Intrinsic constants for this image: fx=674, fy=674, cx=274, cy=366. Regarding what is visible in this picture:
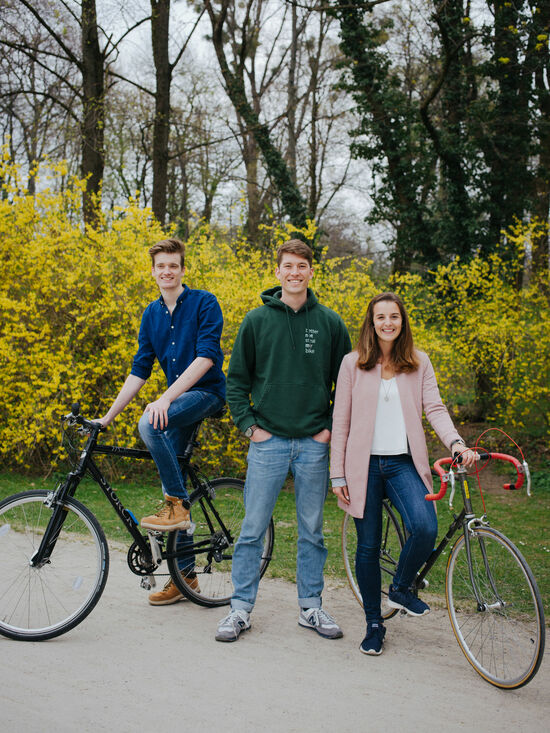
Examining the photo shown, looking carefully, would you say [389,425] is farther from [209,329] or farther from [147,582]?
[147,582]

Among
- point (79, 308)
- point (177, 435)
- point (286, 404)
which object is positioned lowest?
point (177, 435)

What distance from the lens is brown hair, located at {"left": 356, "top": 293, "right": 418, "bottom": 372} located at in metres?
3.46

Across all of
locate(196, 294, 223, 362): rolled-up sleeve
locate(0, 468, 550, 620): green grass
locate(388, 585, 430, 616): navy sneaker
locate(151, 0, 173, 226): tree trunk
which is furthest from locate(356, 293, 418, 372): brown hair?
locate(151, 0, 173, 226): tree trunk

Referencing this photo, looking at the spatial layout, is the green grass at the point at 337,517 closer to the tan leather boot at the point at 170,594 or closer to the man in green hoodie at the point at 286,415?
the tan leather boot at the point at 170,594

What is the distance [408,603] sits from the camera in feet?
10.8

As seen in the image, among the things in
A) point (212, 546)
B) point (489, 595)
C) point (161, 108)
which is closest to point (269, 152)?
point (161, 108)

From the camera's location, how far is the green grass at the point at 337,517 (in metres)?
5.00

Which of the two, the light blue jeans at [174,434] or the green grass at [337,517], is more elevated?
the light blue jeans at [174,434]

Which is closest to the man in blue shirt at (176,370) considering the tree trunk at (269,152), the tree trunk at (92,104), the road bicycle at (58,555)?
the road bicycle at (58,555)

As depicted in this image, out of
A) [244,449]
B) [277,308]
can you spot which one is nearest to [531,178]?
[244,449]

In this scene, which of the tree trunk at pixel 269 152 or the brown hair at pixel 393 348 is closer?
the brown hair at pixel 393 348

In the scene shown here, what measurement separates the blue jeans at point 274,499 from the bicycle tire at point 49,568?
747 millimetres

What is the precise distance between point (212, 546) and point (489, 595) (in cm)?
169

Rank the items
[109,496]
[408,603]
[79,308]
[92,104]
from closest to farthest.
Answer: [408,603]
[109,496]
[79,308]
[92,104]
